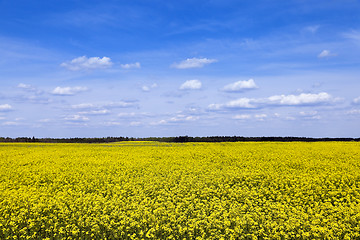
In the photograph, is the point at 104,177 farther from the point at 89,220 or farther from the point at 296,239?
the point at 296,239

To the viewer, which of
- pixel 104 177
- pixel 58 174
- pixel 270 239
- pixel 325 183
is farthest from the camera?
pixel 58 174

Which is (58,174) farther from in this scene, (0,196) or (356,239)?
(356,239)

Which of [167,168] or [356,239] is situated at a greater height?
[167,168]

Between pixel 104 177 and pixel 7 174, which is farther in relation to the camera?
pixel 7 174

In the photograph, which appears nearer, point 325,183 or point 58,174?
point 325,183

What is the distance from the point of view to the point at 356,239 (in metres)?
9.73

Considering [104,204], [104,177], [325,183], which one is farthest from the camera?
[104,177]

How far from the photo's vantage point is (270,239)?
30.4ft

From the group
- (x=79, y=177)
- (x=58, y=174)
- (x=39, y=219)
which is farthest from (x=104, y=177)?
(x=39, y=219)

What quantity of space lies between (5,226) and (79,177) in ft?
24.2

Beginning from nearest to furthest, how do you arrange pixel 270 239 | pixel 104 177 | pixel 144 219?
pixel 270 239, pixel 144 219, pixel 104 177

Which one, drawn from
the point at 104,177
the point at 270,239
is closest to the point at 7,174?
the point at 104,177

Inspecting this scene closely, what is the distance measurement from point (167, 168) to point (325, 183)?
979 cm

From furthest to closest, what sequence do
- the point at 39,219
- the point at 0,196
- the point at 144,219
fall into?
the point at 0,196
the point at 39,219
the point at 144,219
